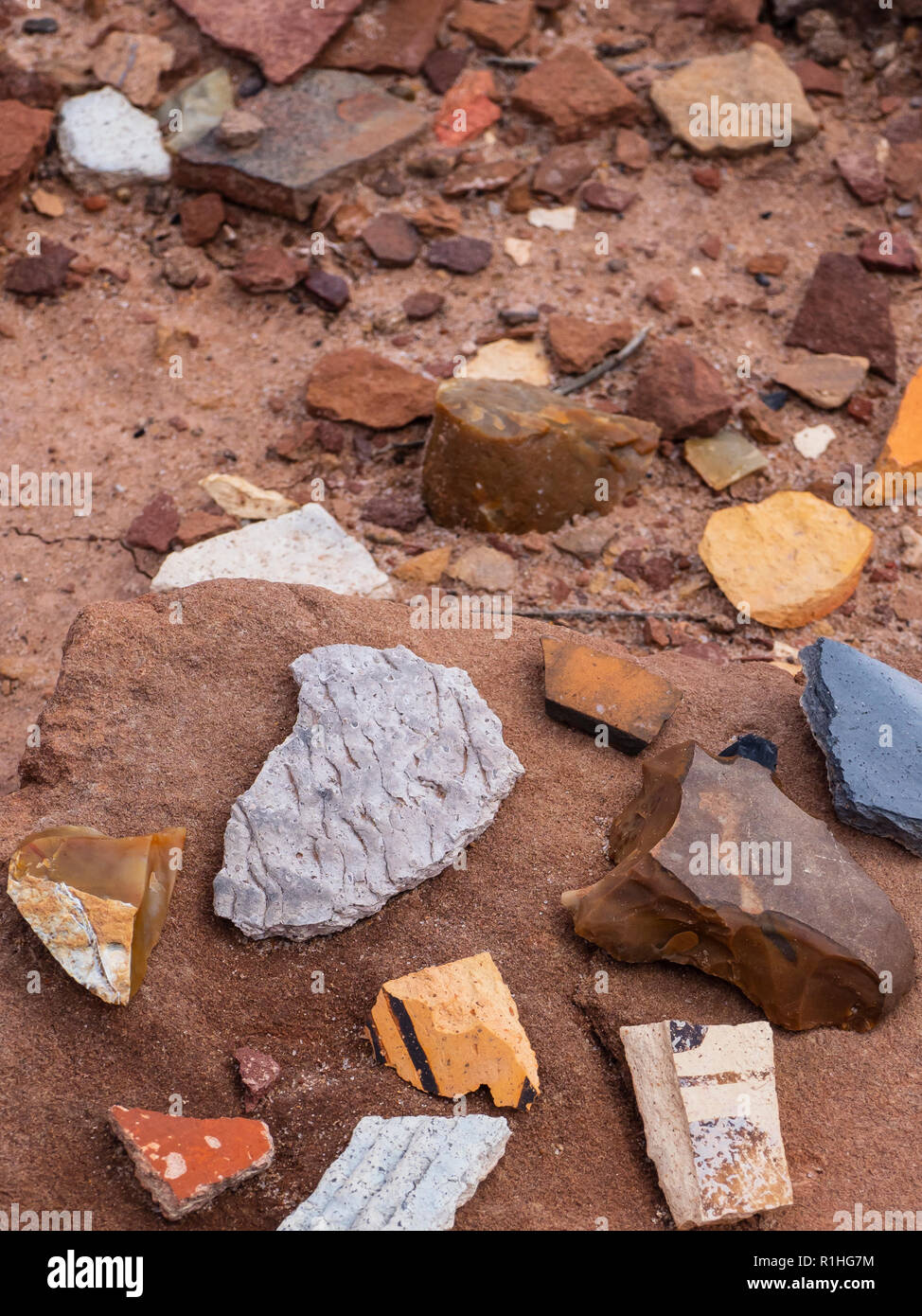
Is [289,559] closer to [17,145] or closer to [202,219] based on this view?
[202,219]

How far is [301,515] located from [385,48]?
94.9 inches

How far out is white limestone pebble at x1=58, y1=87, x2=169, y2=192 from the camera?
4672 mm

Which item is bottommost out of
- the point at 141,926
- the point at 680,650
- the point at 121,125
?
the point at 680,650

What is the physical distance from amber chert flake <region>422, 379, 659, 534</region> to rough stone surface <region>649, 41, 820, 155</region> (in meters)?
1.60

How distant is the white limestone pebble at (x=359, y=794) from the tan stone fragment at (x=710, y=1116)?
0.61 meters

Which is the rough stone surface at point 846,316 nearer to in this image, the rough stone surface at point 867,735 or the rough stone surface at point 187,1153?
the rough stone surface at point 867,735

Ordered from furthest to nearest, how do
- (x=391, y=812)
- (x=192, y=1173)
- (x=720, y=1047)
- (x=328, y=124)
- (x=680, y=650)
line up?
(x=328, y=124) → (x=680, y=650) → (x=391, y=812) → (x=720, y=1047) → (x=192, y=1173)

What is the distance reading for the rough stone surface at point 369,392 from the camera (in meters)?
4.10

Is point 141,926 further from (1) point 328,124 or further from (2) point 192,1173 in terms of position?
(1) point 328,124

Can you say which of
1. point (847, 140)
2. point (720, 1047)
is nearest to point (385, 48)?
Answer: point (847, 140)

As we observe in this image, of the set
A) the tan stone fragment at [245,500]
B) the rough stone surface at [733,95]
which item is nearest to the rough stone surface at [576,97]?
the rough stone surface at [733,95]

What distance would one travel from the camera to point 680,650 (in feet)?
11.7

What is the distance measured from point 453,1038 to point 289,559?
1736mm

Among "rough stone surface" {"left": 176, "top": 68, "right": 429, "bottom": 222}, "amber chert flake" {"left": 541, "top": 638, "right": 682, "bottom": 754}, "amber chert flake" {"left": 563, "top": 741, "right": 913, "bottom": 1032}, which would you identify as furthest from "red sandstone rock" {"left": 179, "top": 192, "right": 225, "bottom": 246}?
"amber chert flake" {"left": 563, "top": 741, "right": 913, "bottom": 1032}
